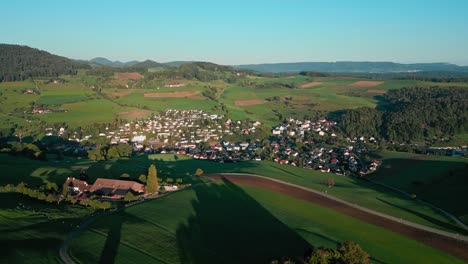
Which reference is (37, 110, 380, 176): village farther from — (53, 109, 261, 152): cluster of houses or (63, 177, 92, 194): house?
(63, 177, 92, 194): house

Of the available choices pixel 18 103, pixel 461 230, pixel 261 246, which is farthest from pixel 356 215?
pixel 18 103

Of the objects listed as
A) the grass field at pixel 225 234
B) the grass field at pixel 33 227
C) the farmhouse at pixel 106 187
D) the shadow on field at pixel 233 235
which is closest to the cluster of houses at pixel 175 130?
the farmhouse at pixel 106 187

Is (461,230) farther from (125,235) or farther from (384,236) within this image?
(125,235)

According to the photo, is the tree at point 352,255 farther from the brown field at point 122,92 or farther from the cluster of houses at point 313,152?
the brown field at point 122,92

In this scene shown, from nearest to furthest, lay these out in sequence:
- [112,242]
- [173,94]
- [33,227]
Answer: [112,242] < [33,227] < [173,94]

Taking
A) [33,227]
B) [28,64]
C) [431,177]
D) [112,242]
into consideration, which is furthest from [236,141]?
[28,64]

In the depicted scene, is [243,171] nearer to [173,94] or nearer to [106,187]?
[106,187]

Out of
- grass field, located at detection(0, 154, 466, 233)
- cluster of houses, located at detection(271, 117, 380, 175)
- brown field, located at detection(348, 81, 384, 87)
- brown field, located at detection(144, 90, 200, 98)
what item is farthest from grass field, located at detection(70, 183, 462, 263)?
brown field, located at detection(348, 81, 384, 87)

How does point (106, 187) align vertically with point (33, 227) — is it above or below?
below
